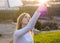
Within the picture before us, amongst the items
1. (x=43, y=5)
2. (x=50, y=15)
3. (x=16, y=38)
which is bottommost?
(x=50, y=15)

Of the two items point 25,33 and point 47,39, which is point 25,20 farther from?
point 47,39

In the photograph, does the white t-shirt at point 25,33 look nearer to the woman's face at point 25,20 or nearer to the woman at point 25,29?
the woman at point 25,29

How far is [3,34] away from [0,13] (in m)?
5.09

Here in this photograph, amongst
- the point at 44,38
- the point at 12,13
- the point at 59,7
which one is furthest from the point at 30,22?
the point at 59,7

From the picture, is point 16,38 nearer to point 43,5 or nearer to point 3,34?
point 43,5

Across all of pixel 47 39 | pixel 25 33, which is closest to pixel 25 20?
pixel 25 33

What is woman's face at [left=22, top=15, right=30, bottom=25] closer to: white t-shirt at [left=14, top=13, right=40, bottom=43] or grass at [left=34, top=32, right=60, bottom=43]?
white t-shirt at [left=14, top=13, right=40, bottom=43]

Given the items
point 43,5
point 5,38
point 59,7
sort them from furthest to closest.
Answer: point 59,7
point 5,38
point 43,5

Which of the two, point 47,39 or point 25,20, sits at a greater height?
point 25,20

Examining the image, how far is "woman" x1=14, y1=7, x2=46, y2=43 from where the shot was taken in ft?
11.8

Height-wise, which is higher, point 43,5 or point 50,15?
point 43,5

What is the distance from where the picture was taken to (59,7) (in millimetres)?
16312

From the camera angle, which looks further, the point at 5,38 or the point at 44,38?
the point at 5,38

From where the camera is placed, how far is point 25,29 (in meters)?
3.61
